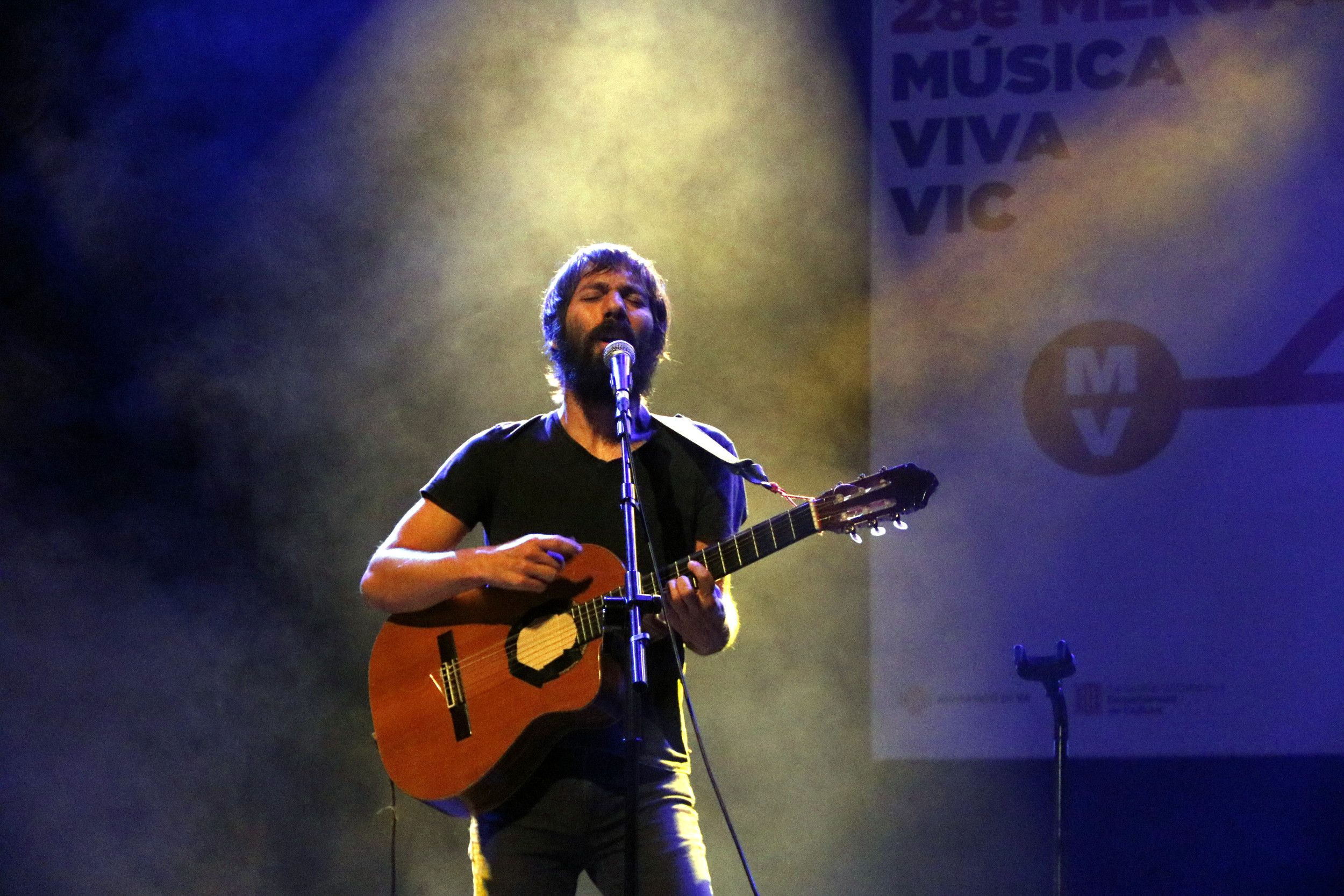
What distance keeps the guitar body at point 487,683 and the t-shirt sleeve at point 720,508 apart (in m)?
0.23

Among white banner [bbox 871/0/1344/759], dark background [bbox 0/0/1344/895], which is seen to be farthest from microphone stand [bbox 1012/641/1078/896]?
dark background [bbox 0/0/1344/895]

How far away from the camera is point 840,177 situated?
4410 mm

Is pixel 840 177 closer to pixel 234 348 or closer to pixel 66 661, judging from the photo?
pixel 234 348

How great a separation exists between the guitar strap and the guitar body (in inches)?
12.9

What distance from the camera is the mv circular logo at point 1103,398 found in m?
3.97

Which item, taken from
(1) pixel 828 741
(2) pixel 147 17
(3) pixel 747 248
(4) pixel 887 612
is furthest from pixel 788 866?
(2) pixel 147 17

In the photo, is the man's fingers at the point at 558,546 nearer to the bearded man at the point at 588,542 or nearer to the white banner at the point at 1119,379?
the bearded man at the point at 588,542

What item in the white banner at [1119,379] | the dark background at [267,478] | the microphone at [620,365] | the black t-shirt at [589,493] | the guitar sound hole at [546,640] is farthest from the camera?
the dark background at [267,478]

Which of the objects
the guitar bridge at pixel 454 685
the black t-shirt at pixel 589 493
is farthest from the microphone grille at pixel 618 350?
the guitar bridge at pixel 454 685

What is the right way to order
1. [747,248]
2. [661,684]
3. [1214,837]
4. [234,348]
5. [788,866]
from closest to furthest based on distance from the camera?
[661,684]
[1214,837]
[788,866]
[747,248]
[234,348]

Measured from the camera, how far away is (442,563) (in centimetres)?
285

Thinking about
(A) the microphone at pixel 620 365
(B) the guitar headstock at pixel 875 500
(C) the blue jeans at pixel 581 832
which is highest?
(A) the microphone at pixel 620 365

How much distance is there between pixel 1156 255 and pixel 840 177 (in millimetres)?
1031

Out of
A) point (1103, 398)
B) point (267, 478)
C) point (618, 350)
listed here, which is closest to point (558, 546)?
point (618, 350)
